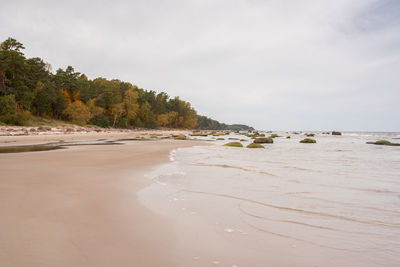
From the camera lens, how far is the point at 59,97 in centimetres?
5191

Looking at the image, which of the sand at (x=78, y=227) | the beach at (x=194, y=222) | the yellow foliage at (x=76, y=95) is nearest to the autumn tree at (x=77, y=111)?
the yellow foliage at (x=76, y=95)

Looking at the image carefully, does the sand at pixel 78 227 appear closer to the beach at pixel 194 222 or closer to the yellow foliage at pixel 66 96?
the beach at pixel 194 222

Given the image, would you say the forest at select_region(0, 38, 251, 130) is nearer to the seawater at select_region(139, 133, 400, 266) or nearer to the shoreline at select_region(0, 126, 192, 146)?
the shoreline at select_region(0, 126, 192, 146)

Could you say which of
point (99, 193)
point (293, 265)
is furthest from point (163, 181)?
point (293, 265)

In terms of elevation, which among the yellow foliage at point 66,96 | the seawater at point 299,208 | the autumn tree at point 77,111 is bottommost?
the seawater at point 299,208

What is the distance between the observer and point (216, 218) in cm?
352

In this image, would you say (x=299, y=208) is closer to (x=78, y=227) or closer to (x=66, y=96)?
(x=78, y=227)

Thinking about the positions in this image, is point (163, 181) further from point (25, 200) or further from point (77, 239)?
point (77, 239)

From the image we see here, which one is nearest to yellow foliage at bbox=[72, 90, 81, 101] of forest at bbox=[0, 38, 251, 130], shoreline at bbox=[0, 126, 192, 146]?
forest at bbox=[0, 38, 251, 130]

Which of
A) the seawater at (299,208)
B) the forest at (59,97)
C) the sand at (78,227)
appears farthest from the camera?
the forest at (59,97)

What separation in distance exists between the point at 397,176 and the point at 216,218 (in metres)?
7.50

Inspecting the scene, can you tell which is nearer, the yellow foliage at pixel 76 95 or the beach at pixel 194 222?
the beach at pixel 194 222

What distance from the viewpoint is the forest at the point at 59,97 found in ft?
125

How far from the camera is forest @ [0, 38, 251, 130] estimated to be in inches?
1499
